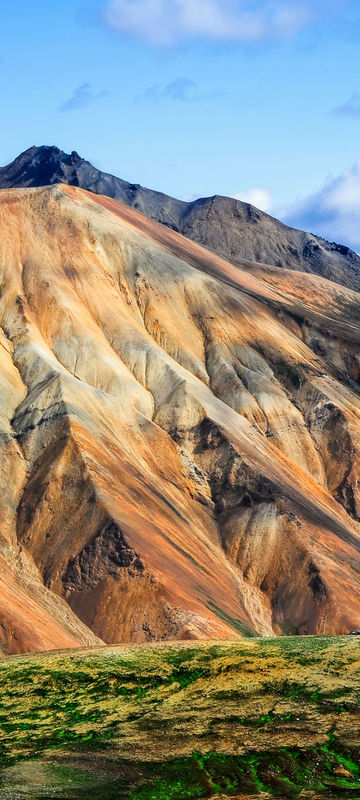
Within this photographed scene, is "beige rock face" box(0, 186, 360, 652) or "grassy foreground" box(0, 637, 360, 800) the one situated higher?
"beige rock face" box(0, 186, 360, 652)

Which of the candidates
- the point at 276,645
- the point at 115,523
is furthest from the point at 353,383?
the point at 276,645

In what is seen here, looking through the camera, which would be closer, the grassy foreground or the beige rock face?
the grassy foreground

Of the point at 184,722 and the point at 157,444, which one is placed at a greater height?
the point at 157,444

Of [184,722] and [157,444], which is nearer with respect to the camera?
[184,722]
